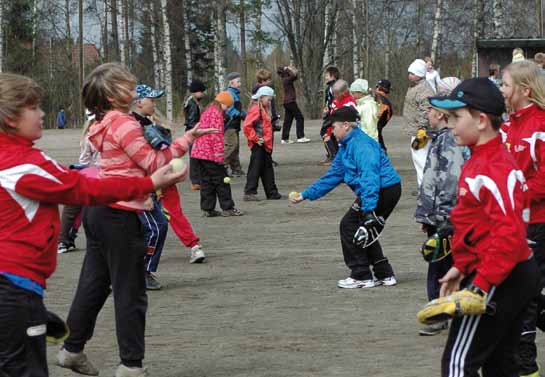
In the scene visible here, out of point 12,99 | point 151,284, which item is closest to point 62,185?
point 12,99

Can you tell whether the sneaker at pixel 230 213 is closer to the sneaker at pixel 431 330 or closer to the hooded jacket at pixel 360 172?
the hooded jacket at pixel 360 172

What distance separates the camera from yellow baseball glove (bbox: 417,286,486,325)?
4531mm

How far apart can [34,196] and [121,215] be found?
160 cm

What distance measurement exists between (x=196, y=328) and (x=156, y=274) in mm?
2600

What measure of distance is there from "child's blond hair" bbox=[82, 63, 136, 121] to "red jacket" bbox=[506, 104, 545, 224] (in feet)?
7.77

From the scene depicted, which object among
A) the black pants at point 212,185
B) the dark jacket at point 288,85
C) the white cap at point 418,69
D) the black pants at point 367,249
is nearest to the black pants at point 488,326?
the black pants at point 367,249

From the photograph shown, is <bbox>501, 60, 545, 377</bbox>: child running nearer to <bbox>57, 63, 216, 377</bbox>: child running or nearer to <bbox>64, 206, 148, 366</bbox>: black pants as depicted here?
<bbox>57, 63, 216, 377</bbox>: child running

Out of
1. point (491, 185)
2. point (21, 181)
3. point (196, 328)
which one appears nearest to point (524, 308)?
point (491, 185)

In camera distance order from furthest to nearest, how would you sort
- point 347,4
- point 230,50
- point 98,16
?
1. point 230,50
2. point 98,16
3. point 347,4

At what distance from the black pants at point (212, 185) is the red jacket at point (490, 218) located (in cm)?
966

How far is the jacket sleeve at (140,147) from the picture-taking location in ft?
20.2

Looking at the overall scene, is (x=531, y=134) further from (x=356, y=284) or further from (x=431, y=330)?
(x=356, y=284)

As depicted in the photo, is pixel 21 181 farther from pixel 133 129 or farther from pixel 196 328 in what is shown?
pixel 196 328

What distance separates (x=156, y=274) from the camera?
10.4m
